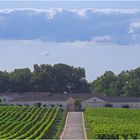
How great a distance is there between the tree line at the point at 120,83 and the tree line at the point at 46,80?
12.8 feet

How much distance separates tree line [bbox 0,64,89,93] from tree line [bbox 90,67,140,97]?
3908mm

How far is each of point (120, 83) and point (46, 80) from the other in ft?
50.9

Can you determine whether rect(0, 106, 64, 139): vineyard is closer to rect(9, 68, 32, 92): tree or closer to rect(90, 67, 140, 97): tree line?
rect(90, 67, 140, 97): tree line

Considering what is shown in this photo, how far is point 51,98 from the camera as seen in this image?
11469 cm

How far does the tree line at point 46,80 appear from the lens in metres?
131

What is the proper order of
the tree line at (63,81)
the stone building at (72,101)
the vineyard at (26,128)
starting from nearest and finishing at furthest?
the vineyard at (26,128) < the stone building at (72,101) < the tree line at (63,81)

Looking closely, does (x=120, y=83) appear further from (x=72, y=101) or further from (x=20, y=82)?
(x=72, y=101)

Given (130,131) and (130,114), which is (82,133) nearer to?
(130,131)

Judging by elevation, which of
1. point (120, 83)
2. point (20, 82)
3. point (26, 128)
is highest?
point (20, 82)

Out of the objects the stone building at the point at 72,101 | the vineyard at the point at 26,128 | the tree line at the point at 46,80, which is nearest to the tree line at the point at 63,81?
the tree line at the point at 46,80

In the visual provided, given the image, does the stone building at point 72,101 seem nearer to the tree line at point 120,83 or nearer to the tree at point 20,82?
the tree line at point 120,83

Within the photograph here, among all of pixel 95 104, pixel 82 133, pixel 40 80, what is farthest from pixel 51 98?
pixel 82 133

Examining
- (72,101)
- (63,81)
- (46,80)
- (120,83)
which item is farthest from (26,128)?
(63,81)

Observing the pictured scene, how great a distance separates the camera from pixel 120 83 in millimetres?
131000
